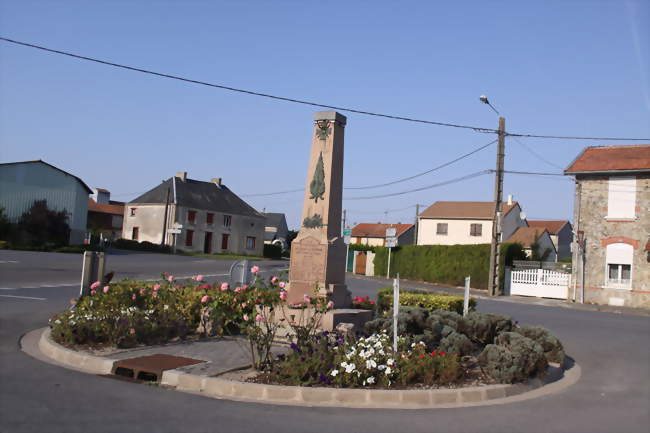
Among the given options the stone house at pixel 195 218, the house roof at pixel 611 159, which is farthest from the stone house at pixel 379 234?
the house roof at pixel 611 159

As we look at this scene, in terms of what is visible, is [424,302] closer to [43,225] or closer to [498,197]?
[498,197]

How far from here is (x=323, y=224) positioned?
449 inches

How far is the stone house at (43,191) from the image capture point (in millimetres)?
42906

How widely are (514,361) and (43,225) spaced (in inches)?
1610

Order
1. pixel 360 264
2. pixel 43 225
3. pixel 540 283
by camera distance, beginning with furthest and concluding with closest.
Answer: pixel 360 264 < pixel 43 225 < pixel 540 283

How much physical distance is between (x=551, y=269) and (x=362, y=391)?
24348 mm

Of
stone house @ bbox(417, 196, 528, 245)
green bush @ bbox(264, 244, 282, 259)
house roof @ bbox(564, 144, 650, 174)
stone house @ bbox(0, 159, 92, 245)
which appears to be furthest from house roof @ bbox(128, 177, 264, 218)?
house roof @ bbox(564, 144, 650, 174)

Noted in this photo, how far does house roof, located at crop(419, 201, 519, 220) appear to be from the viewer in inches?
2183

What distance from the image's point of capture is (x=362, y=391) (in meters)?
6.95

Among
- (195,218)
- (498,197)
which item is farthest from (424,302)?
(195,218)

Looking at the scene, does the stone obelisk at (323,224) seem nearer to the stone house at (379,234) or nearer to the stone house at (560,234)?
the stone house at (560,234)

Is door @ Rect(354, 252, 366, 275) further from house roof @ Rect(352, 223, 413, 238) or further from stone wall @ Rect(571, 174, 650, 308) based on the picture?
house roof @ Rect(352, 223, 413, 238)

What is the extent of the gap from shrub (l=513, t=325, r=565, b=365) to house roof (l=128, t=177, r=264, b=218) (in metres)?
51.1

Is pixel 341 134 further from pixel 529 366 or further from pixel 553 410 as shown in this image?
pixel 553 410
